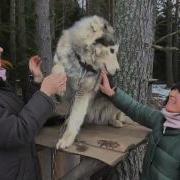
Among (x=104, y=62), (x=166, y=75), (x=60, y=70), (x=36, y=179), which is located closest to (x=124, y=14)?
(x=104, y=62)

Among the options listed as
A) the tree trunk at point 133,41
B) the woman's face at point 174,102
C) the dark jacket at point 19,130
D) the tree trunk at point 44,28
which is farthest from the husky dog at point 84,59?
the tree trunk at point 44,28

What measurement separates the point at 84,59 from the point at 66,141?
0.68m

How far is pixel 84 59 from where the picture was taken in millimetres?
3221

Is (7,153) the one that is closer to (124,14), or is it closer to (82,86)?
(82,86)

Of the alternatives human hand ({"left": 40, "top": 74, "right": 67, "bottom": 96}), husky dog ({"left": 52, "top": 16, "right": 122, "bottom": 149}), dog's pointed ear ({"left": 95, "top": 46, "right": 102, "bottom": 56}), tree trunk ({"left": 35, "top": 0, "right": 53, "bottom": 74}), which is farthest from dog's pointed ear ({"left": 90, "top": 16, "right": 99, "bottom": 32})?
tree trunk ({"left": 35, "top": 0, "right": 53, "bottom": 74})

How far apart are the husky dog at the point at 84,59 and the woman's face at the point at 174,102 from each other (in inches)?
28.4

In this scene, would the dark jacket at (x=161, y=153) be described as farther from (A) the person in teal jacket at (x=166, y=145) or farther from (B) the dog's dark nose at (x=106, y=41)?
(B) the dog's dark nose at (x=106, y=41)

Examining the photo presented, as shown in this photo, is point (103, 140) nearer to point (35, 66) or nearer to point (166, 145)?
point (166, 145)

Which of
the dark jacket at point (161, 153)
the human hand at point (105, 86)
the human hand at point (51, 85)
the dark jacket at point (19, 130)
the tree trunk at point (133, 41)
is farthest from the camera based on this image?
the tree trunk at point (133, 41)

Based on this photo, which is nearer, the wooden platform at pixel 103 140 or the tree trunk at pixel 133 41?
the wooden platform at pixel 103 140

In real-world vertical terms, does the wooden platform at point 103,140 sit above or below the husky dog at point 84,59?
below

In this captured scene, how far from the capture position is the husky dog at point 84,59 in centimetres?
321

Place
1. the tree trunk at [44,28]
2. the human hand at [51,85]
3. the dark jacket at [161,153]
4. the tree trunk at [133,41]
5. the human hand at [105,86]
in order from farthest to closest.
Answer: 1. the tree trunk at [44,28]
2. the tree trunk at [133,41]
3. the human hand at [105,86]
4. the dark jacket at [161,153]
5. the human hand at [51,85]

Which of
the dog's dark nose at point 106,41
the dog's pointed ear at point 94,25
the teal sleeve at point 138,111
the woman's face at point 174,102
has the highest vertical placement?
the dog's pointed ear at point 94,25
